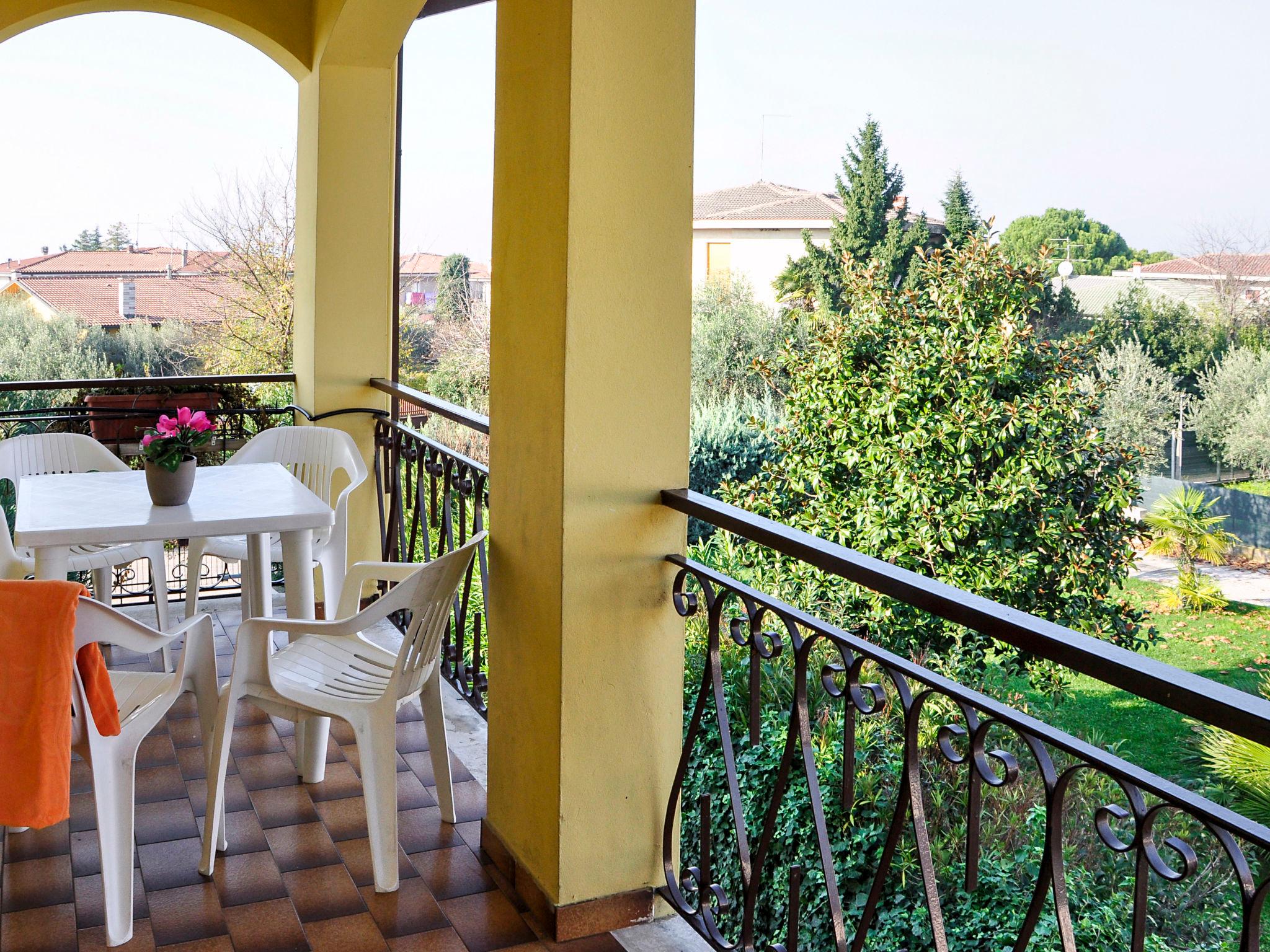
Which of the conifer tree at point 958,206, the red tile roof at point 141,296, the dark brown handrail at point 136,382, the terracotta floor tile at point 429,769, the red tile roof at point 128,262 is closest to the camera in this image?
the terracotta floor tile at point 429,769

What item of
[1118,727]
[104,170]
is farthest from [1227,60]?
[104,170]

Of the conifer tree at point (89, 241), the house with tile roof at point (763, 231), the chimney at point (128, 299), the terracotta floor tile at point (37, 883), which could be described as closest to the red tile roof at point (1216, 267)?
the house with tile roof at point (763, 231)

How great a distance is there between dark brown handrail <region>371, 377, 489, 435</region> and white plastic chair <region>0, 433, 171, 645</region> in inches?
36.8

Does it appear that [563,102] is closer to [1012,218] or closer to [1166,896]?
[1166,896]

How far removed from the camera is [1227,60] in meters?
16.7

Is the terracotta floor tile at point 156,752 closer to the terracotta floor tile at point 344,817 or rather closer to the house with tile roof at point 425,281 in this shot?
the terracotta floor tile at point 344,817

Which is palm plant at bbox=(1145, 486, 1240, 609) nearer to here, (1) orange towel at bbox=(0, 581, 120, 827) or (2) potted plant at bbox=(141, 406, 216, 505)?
(2) potted plant at bbox=(141, 406, 216, 505)

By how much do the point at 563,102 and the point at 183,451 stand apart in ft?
4.98

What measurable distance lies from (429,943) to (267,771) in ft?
3.18

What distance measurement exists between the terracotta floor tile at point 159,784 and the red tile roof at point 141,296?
9274mm

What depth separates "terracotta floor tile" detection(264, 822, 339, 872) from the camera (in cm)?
236

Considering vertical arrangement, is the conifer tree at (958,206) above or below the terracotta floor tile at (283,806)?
above

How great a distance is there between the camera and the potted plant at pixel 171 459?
2.83m

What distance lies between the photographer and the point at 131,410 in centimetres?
476
